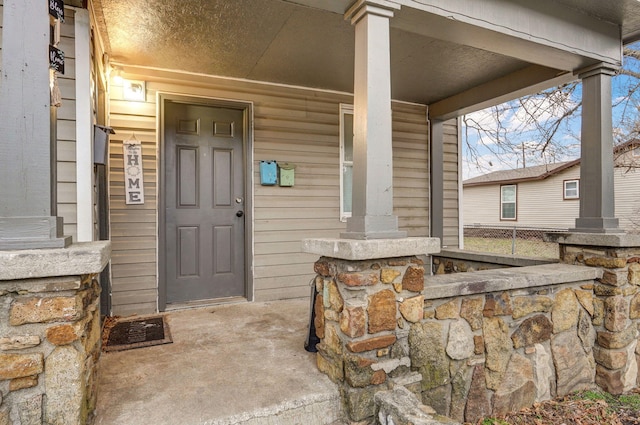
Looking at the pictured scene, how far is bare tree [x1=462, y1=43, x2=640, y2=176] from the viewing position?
7340 millimetres

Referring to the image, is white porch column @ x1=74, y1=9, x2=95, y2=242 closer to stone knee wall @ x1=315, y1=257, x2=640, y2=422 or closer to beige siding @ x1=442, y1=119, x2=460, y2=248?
stone knee wall @ x1=315, y1=257, x2=640, y2=422

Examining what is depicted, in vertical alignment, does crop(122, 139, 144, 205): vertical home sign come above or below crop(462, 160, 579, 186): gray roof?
below

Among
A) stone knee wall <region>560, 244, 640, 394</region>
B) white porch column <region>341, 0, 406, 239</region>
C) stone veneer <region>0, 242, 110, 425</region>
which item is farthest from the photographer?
stone knee wall <region>560, 244, 640, 394</region>

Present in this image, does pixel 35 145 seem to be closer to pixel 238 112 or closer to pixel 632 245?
pixel 238 112

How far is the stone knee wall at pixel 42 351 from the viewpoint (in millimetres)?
1314

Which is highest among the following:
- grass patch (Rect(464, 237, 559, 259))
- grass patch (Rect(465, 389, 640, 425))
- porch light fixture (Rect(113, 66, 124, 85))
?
porch light fixture (Rect(113, 66, 124, 85))

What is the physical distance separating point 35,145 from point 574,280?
11.1 feet

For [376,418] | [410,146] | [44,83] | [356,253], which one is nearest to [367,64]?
[356,253]

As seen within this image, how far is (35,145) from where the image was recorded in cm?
140

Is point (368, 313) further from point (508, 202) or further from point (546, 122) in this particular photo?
point (508, 202)

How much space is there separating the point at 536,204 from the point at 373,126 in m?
13.6

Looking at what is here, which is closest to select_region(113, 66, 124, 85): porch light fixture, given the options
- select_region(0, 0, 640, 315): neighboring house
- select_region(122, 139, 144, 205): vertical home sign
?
select_region(0, 0, 640, 315): neighboring house

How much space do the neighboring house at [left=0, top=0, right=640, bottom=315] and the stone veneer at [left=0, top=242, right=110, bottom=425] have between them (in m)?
0.19

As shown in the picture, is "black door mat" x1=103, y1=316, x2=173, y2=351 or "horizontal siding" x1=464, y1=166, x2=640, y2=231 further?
"horizontal siding" x1=464, y1=166, x2=640, y2=231
